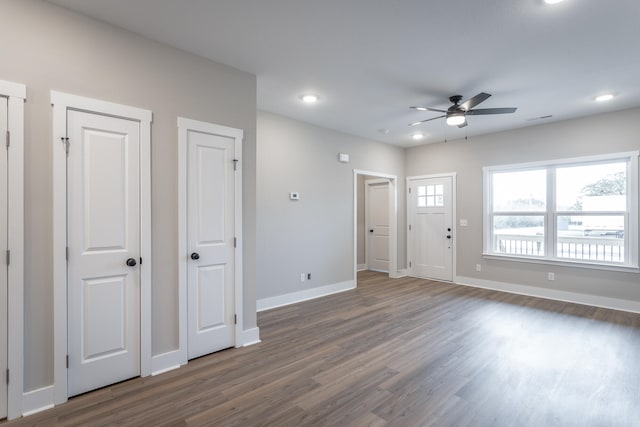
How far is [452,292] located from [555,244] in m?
1.79

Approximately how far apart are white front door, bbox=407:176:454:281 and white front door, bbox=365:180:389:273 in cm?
60

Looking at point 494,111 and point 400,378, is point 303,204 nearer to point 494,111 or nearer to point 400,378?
point 494,111

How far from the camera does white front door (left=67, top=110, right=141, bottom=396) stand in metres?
2.32

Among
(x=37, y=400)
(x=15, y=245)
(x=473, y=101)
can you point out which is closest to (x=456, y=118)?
(x=473, y=101)

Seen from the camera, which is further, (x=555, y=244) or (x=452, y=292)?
(x=452, y=292)

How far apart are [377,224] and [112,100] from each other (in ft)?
19.8

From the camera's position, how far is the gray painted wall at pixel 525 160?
450 centimetres

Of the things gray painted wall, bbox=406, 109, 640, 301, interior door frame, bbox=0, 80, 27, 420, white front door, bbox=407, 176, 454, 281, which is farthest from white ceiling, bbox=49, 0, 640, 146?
white front door, bbox=407, 176, 454, 281

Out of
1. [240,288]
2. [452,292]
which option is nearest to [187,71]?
[240,288]

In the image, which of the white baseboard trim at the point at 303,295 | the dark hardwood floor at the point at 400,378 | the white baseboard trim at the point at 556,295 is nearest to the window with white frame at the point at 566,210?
the white baseboard trim at the point at 556,295

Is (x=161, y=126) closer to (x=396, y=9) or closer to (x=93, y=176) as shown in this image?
(x=93, y=176)

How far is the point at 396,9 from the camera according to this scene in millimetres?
2314

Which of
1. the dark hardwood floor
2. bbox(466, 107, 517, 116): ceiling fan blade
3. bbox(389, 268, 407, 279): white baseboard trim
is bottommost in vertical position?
the dark hardwood floor

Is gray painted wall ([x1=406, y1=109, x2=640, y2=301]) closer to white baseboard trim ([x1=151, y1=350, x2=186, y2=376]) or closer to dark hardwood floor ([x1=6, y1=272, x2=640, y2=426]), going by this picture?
dark hardwood floor ([x1=6, y1=272, x2=640, y2=426])
